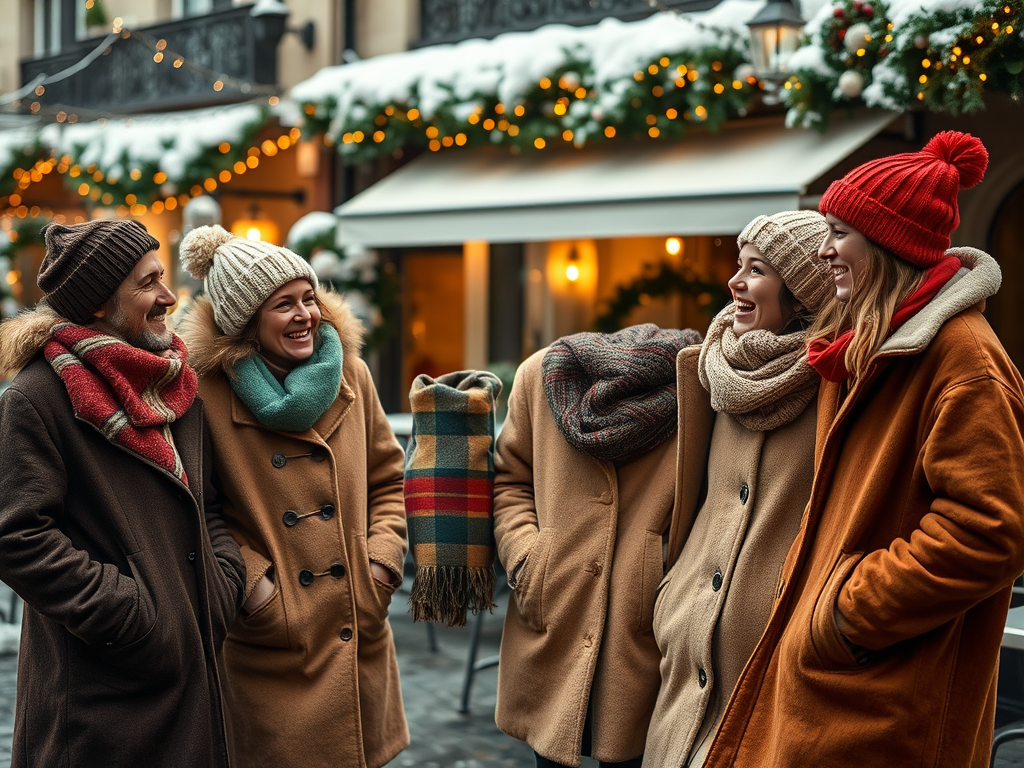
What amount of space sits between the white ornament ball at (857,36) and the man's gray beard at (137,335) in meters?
4.97

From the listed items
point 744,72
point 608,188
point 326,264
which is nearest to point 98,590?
point 744,72

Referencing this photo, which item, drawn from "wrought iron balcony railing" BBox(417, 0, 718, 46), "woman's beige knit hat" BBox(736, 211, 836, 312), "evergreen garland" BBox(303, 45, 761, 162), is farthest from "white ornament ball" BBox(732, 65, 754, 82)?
"woman's beige knit hat" BBox(736, 211, 836, 312)

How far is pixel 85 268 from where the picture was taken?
297 centimetres

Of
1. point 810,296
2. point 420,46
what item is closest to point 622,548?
point 810,296

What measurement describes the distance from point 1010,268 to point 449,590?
6.47m

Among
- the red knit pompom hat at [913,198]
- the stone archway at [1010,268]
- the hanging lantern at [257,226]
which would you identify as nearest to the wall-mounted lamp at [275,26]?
the hanging lantern at [257,226]

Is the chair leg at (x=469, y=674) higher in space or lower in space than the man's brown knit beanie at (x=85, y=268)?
lower

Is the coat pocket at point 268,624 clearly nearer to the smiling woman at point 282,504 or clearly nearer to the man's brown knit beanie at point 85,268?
the smiling woman at point 282,504

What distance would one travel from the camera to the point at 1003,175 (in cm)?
840

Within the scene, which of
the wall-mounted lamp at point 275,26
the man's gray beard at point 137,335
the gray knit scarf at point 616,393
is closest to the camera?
the man's gray beard at point 137,335

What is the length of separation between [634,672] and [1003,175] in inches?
251

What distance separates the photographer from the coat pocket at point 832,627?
244 cm

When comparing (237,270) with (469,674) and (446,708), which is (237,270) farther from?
(446,708)

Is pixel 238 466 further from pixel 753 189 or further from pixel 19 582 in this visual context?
pixel 753 189
